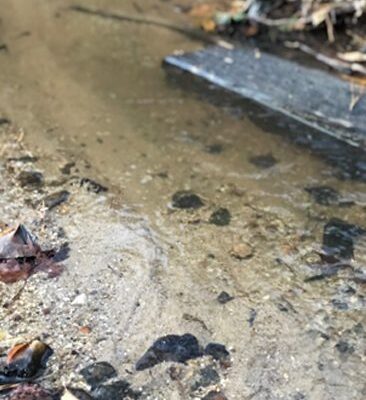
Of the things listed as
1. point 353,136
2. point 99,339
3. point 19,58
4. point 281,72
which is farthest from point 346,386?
point 19,58

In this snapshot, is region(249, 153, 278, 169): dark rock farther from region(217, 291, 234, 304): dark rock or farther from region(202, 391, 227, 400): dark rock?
region(202, 391, 227, 400): dark rock

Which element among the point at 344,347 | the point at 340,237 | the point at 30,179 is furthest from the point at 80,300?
the point at 340,237

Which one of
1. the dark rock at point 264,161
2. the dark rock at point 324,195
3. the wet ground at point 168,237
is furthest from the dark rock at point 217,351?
the dark rock at point 264,161

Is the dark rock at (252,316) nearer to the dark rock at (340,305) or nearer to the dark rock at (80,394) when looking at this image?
the dark rock at (340,305)

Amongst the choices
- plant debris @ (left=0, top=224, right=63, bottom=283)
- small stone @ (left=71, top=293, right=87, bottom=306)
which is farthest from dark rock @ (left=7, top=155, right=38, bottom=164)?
small stone @ (left=71, top=293, right=87, bottom=306)

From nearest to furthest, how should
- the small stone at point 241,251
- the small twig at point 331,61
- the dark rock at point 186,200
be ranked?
the small stone at point 241,251 → the dark rock at point 186,200 → the small twig at point 331,61

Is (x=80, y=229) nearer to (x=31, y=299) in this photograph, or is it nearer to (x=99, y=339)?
(x=31, y=299)

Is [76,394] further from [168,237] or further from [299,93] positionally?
[299,93]
